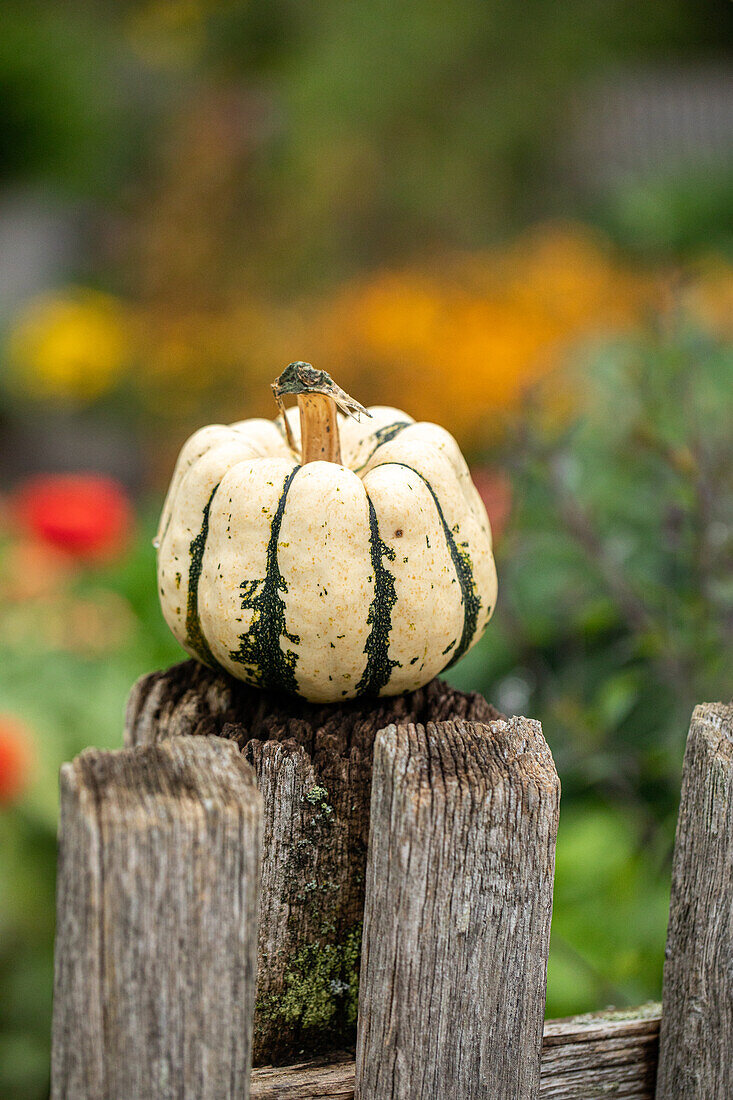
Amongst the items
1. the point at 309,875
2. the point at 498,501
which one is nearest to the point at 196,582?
the point at 309,875

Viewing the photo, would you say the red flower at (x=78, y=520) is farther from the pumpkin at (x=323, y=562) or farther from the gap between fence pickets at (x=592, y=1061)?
the gap between fence pickets at (x=592, y=1061)

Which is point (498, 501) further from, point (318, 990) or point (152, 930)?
point (152, 930)

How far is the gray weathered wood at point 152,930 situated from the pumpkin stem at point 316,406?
42 cm

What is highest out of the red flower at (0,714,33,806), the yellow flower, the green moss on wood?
the yellow flower

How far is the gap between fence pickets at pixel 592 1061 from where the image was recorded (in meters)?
1.06

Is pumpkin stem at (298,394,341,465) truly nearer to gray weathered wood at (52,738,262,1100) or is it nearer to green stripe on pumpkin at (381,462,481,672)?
green stripe on pumpkin at (381,462,481,672)

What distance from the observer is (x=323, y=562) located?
1023 millimetres

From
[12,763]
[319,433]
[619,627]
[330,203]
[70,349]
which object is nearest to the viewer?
[319,433]

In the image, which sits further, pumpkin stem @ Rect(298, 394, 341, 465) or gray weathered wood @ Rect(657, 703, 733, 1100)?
pumpkin stem @ Rect(298, 394, 341, 465)

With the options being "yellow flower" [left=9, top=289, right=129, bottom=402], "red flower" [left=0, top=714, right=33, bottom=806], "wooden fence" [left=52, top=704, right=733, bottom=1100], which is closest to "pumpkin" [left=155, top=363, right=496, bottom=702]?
"wooden fence" [left=52, top=704, right=733, bottom=1100]

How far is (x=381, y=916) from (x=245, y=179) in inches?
219

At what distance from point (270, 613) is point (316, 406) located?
24 cm

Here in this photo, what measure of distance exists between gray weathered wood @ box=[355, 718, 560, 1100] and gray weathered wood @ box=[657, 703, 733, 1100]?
0.17m

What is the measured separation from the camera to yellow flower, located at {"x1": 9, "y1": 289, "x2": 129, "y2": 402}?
17.2 feet
